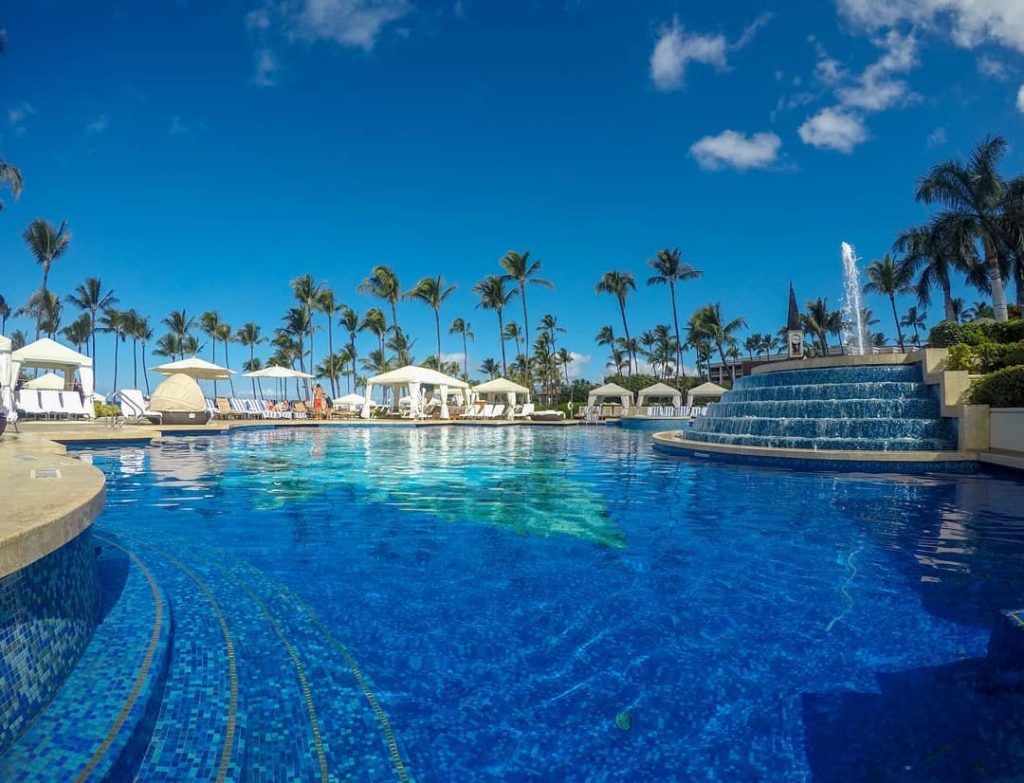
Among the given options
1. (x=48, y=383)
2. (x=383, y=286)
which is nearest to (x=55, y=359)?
(x=48, y=383)

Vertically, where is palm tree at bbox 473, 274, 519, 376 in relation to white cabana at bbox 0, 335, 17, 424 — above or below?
above

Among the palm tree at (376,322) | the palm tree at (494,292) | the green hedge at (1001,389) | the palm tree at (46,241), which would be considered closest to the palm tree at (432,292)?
the palm tree at (494,292)

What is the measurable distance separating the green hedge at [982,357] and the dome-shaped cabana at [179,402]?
2294 cm

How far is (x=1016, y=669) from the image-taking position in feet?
7.38

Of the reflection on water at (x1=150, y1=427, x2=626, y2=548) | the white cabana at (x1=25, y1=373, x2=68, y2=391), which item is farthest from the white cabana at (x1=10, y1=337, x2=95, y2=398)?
the white cabana at (x1=25, y1=373, x2=68, y2=391)

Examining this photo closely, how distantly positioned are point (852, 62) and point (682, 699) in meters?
27.3

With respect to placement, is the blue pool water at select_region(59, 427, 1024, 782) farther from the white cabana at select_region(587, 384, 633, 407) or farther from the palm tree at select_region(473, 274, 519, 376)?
the palm tree at select_region(473, 274, 519, 376)

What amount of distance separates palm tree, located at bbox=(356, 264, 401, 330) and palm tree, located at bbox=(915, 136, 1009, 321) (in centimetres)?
3187

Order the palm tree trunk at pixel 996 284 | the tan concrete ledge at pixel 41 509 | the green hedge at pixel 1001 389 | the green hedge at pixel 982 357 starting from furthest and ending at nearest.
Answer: the palm tree trunk at pixel 996 284 → the green hedge at pixel 982 357 → the green hedge at pixel 1001 389 → the tan concrete ledge at pixel 41 509

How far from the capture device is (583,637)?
11.0ft

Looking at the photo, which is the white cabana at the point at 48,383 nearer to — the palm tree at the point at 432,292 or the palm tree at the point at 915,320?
the palm tree at the point at 432,292

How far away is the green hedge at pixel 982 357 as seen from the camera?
11453mm

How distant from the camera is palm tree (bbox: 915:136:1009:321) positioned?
2223 cm

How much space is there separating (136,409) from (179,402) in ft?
4.41
